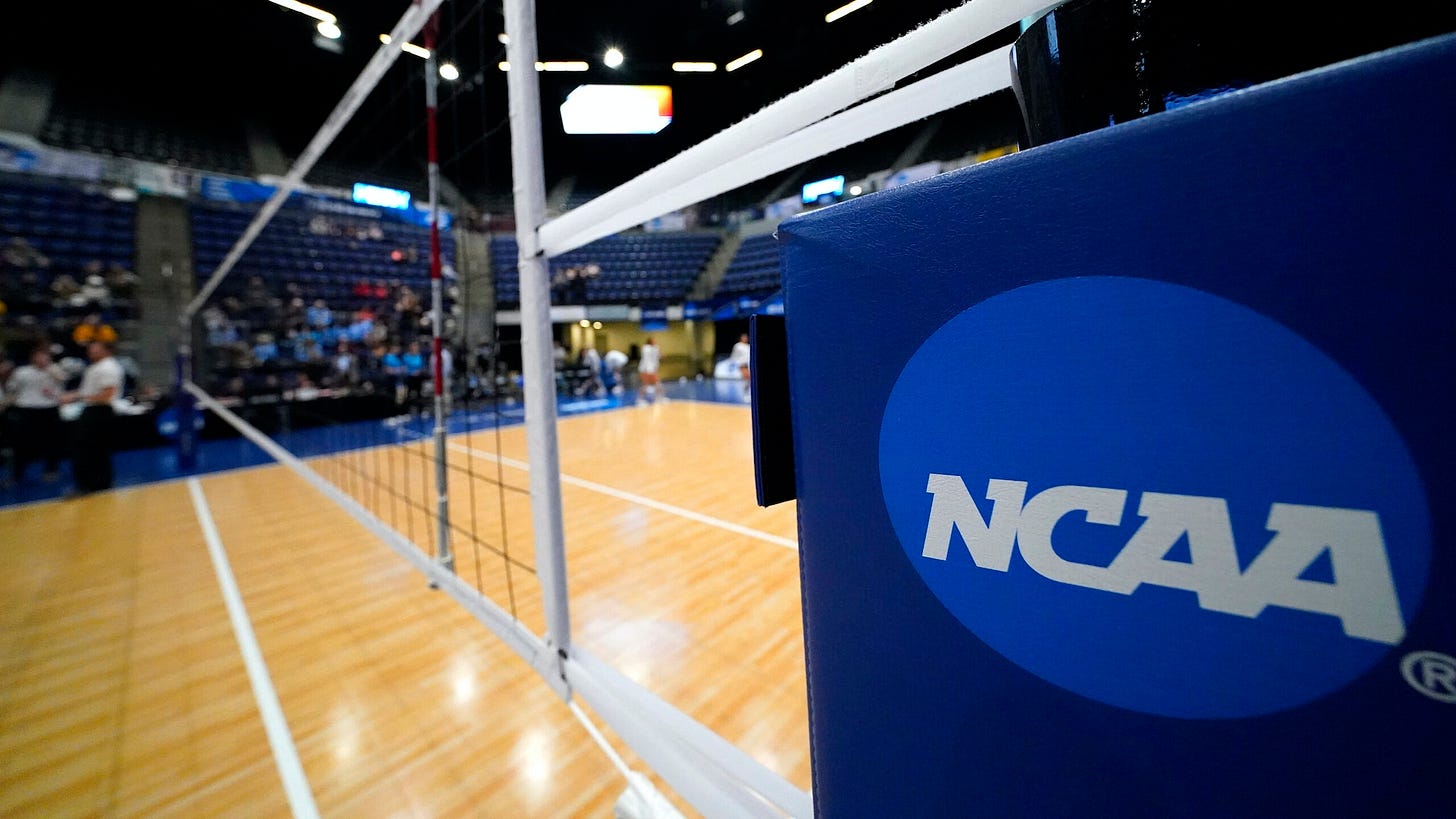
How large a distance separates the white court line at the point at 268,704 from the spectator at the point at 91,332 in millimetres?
6295

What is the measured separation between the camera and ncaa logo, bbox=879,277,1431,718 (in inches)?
9.2

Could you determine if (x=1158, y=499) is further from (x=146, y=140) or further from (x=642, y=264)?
(x=642, y=264)

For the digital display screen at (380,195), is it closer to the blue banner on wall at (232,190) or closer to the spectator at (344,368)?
the blue banner on wall at (232,190)

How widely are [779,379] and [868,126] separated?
380 millimetres

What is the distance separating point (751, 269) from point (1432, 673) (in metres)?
15.0

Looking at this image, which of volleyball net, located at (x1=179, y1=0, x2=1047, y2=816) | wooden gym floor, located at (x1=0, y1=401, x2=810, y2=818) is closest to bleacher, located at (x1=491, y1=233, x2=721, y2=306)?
volleyball net, located at (x1=179, y1=0, x2=1047, y2=816)

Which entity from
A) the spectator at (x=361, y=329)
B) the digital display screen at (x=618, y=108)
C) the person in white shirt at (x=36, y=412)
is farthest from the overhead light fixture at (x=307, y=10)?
the person in white shirt at (x=36, y=412)

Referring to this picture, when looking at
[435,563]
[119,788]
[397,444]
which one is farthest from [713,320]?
[119,788]

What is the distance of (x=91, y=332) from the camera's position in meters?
6.45

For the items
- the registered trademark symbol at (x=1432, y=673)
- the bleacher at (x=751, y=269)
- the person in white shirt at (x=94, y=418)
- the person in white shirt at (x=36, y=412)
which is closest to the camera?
the registered trademark symbol at (x=1432, y=673)

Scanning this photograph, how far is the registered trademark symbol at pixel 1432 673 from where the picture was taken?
22 cm

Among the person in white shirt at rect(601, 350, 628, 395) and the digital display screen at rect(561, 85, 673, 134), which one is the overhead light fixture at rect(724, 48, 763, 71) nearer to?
the digital display screen at rect(561, 85, 673, 134)

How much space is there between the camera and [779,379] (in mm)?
472

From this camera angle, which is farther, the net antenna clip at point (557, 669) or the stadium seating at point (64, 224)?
the stadium seating at point (64, 224)
